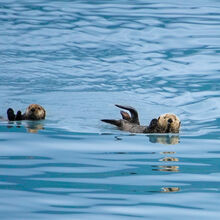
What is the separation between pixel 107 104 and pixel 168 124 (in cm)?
280

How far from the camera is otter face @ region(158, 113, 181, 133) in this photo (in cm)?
846

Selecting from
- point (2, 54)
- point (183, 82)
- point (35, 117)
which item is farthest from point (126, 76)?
point (35, 117)

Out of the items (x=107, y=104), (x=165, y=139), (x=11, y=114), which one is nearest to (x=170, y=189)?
(x=165, y=139)

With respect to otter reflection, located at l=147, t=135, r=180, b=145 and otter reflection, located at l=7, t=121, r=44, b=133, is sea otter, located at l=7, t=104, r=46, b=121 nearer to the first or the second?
otter reflection, located at l=7, t=121, r=44, b=133

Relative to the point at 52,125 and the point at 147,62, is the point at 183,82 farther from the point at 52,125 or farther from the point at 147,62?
the point at 52,125

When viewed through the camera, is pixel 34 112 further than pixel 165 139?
Yes

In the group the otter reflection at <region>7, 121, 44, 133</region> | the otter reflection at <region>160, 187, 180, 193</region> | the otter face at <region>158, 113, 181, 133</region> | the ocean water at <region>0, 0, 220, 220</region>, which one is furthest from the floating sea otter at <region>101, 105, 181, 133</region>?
the otter reflection at <region>160, 187, 180, 193</region>

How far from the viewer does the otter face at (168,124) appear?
8.46 meters

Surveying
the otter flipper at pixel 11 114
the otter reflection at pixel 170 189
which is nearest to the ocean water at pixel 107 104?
the otter reflection at pixel 170 189

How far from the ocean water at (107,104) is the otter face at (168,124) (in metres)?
0.13

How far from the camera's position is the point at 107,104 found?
36.7 ft

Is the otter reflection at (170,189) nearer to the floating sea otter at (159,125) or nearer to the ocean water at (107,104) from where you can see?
the ocean water at (107,104)

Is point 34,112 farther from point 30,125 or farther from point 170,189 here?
point 170,189

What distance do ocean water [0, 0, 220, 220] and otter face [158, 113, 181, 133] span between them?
5.0 inches
